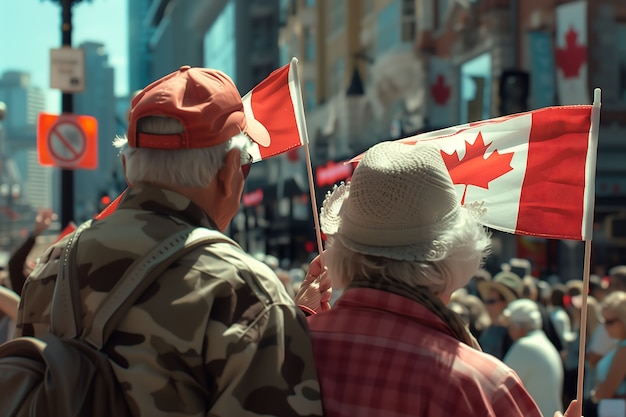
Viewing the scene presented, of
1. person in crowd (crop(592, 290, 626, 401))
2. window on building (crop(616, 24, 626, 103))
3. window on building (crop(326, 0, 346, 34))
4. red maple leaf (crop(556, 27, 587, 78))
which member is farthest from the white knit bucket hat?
window on building (crop(326, 0, 346, 34))

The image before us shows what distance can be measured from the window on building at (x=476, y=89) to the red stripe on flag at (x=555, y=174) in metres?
24.2

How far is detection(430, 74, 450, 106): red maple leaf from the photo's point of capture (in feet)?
106

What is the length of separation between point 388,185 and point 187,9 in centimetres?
9710

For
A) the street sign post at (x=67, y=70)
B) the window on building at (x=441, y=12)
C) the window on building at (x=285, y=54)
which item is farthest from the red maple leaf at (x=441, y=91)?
the window on building at (x=285, y=54)

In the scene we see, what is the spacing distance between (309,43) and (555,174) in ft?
159

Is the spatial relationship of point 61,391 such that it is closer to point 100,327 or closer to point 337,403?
point 100,327

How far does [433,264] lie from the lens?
8.02 feet

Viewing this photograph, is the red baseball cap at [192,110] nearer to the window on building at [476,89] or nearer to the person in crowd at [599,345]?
the person in crowd at [599,345]

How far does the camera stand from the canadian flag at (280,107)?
13.1ft

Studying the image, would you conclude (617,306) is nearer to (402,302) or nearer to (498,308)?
(498,308)

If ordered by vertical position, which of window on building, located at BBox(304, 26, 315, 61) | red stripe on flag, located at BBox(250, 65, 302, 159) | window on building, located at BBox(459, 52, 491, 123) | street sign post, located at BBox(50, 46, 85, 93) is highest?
window on building, located at BBox(304, 26, 315, 61)

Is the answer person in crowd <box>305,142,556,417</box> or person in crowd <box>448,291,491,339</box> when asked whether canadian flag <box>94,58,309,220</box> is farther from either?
person in crowd <box>448,291,491,339</box>

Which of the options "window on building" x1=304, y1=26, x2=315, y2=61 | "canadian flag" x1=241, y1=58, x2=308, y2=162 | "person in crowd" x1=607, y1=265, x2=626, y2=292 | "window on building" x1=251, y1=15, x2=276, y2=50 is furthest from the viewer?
"window on building" x1=251, y1=15, x2=276, y2=50

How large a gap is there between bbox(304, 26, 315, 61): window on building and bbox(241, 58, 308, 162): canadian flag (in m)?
46.5
